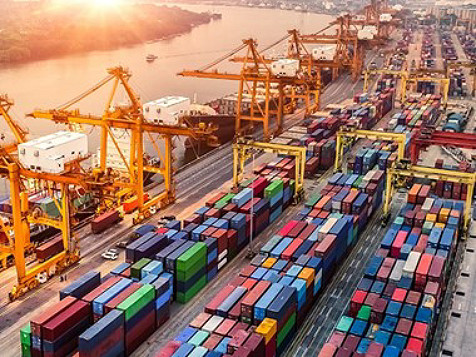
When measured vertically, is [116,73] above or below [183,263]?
above

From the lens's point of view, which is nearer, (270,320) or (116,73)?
(270,320)

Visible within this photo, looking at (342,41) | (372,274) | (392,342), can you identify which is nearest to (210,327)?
(392,342)

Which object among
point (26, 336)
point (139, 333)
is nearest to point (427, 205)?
point (139, 333)

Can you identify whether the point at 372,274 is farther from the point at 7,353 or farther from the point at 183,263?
the point at 7,353

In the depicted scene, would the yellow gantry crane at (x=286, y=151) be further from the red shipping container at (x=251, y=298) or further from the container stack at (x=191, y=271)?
the red shipping container at (x=251, y=298)

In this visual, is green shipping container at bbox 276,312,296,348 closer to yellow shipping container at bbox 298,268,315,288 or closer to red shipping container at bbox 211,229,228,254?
yellow shipping container at bbox 298,268,315,288

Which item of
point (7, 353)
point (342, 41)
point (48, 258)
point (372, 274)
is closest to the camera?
point (7, 353)
